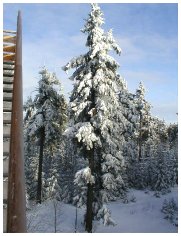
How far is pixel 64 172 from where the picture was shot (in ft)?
156

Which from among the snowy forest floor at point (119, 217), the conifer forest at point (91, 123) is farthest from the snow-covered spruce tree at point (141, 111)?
the conifer forest at point (91, 123)

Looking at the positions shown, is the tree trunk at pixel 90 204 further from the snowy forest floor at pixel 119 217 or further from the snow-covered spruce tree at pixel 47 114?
the snow-covered spruce tree at pixel 47 114

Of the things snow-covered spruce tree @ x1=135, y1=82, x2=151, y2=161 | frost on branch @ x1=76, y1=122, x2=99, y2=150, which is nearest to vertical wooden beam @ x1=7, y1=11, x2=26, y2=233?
frost on branch @ x1=76, y1=122, x2=99, y2=150

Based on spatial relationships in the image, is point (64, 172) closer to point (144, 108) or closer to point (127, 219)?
point (144, 108)

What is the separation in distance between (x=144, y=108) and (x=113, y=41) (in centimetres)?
3151

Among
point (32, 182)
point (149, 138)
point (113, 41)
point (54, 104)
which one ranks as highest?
point (113, 41)

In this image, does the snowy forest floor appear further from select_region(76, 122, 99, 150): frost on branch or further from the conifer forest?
select_region(76, 122, 99, 150): frost on branch

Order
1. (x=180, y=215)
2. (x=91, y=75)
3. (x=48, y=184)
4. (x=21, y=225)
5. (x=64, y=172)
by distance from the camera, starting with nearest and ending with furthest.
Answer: (x=21, y=225)
(x=180, y=215)
(x=91, y=75)
(x=48, y=184)
(x=64, y=172)

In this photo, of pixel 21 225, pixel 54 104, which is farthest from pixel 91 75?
pixel 21 225

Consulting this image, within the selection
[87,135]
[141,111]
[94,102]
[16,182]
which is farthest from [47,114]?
[141,111]

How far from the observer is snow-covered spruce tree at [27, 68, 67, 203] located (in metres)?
25.2

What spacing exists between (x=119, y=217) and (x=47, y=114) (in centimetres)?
931

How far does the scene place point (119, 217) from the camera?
2558cm

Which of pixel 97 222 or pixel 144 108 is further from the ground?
pixel 144 108
